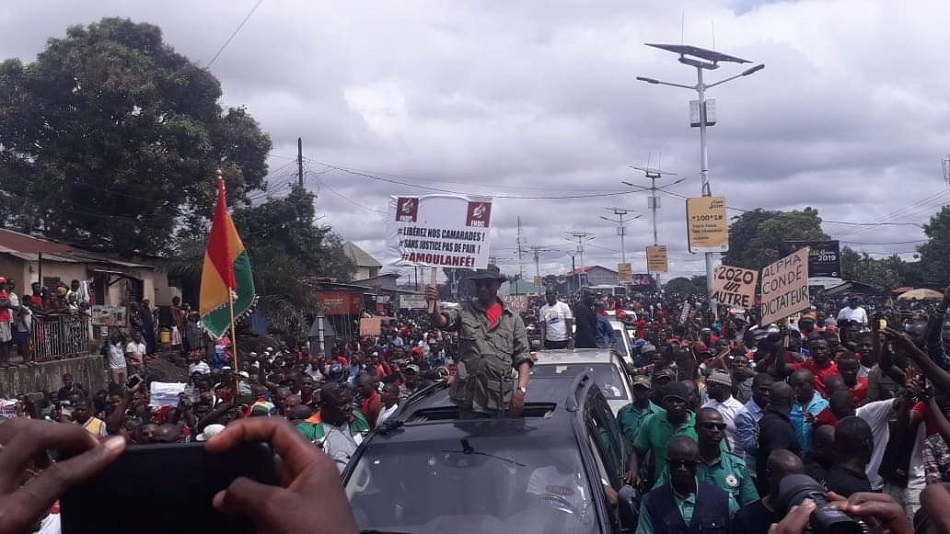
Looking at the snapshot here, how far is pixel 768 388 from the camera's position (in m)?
6.72

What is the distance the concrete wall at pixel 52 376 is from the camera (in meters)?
16.2

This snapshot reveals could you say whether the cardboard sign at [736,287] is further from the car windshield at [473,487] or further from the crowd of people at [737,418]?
the car windshield at [473,487]

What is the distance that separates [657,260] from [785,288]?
94.7 feet

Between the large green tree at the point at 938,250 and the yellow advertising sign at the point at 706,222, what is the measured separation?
2639 cm

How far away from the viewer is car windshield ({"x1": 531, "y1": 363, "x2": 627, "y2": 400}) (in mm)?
8891

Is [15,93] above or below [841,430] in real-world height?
above

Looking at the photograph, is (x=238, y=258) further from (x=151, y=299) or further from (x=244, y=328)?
(x=151, y=299)

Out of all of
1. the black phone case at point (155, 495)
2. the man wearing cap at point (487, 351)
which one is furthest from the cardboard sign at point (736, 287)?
the black phone case at point (155, 495)

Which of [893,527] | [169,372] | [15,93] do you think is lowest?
[169,372]

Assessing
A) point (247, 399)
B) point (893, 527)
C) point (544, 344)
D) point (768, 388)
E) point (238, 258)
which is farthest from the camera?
point (544, 344)

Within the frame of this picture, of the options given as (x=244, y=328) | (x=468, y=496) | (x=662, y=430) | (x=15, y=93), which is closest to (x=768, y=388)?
(x=662, y=430)

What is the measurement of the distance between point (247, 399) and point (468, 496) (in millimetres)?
5645

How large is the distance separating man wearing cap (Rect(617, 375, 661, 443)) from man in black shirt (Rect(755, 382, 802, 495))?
930 millimetres

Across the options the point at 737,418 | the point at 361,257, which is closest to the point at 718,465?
the point at 737,418
